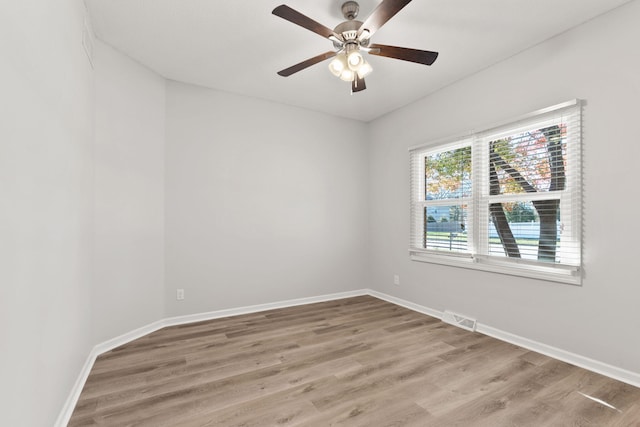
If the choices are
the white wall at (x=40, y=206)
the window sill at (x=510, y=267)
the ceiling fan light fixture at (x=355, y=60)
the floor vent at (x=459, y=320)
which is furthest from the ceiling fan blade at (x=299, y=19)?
the floor vent at (x=459, y=320)

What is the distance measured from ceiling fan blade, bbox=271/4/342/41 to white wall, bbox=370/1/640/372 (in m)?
1.91

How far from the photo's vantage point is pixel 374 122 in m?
4.67

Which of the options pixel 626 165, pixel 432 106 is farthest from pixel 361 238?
pixel 626 165

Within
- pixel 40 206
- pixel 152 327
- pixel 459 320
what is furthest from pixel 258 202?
pixel 459 320

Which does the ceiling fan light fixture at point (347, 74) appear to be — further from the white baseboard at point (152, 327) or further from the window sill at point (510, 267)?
the white baseboard at point (152, 327)

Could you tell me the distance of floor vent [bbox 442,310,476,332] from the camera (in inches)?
124

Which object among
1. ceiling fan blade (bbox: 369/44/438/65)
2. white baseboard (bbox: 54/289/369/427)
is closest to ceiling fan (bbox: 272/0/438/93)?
ceiling fan blade (bbox: 369/44/438/65)

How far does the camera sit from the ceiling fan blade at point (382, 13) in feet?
5.67

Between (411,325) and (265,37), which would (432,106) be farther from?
(411,325)

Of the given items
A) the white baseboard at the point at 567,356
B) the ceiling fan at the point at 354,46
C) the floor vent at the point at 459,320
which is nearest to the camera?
the ceiling fan at the point at 354,46

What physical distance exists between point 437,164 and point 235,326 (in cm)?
309

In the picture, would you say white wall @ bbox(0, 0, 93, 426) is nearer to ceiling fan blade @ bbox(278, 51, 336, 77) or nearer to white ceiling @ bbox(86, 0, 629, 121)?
white ceiling @ bbox(86, 0, 629, 121)

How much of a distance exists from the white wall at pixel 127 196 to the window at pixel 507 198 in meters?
3.11

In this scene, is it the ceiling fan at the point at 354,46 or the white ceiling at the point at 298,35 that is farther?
the white ceiling at the point at 298,35
